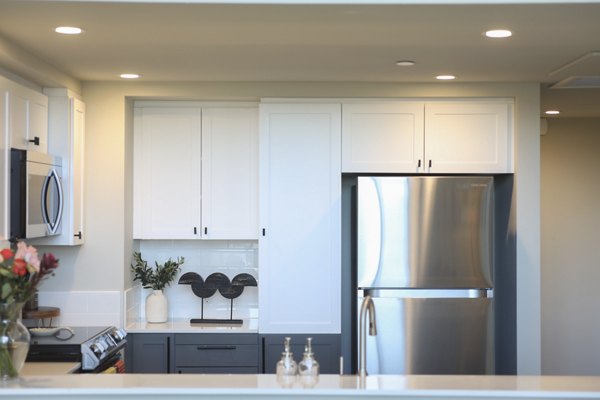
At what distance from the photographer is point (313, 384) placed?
9.32 ft

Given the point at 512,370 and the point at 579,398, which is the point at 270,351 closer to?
the point at 512,370

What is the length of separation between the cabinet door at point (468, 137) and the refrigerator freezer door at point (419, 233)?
0.22 meters

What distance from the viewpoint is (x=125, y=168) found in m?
5.24

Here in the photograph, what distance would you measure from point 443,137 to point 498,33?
5.24ft

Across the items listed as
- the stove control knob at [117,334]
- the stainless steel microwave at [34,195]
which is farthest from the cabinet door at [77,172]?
the stove control knob at [117,334]

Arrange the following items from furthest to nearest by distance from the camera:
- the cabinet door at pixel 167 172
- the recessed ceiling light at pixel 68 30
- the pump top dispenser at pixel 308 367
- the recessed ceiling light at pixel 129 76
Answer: the cabinet door at pixel 167 172
the recessed ceiling light at pixel 129 76
the recessed ceiling light at pixel 68 30
the pump top dispenser at pixel 308 367

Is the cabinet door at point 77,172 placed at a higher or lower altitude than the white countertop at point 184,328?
higher

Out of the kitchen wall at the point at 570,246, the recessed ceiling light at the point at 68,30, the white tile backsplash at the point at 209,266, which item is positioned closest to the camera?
the recessed ceiling light at the point at 68,30

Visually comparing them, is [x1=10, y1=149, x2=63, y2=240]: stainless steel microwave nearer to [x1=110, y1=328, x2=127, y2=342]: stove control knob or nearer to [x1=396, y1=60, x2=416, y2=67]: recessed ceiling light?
[x1=110, y1=328, x2=127, y2=342]: stove control knob

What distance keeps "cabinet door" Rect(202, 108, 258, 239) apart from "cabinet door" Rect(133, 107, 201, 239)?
0.21 feet

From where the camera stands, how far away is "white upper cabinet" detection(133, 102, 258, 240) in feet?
17.9

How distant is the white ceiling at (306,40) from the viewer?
3.27 meters

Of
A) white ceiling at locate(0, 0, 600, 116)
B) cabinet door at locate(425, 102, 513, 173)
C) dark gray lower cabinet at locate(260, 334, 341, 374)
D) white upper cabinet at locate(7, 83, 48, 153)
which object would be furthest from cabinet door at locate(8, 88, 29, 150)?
cabinet door at locate(425, 102, 513, 173)

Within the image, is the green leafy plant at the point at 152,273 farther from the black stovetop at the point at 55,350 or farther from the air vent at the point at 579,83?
the air vent at the point at 579,83
